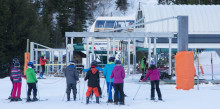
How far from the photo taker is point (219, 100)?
1330 cm

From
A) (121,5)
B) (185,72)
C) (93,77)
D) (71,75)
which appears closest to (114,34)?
(185,72)

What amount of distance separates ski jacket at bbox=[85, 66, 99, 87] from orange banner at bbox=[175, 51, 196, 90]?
6.73 meters

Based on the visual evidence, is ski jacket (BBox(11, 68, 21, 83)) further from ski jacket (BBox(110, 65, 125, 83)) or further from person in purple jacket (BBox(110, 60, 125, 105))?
ski jacket (BBox(110, 65, 125, 83))

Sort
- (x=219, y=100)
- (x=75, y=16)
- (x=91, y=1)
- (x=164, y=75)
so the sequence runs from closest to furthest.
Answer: (x=219, y=100) < (x=164, y=75) < (x=75, y=16) < (x=91, y=1)

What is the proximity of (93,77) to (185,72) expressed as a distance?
6999 millimetres

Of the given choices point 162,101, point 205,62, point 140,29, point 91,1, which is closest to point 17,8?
point 140,29

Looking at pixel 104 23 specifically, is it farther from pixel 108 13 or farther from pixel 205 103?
pixel 108 13

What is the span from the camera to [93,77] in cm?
1232

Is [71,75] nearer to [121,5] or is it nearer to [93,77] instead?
[93,77]

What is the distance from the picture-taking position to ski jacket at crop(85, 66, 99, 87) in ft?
40.1

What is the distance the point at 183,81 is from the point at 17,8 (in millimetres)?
24795

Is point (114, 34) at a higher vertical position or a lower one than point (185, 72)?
higher

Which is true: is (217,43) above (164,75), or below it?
above

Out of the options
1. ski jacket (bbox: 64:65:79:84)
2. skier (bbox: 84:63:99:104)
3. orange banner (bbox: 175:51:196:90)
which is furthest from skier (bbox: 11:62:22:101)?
orange banner (bbox: 175:51:196:90)
